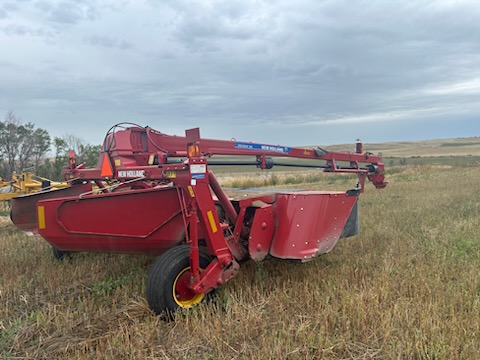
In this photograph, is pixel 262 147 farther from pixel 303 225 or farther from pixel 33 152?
pixel 33 152

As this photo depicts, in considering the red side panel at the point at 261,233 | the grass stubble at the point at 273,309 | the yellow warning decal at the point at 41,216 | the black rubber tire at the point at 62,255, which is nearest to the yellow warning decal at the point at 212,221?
the red side panel at the point at 261,233

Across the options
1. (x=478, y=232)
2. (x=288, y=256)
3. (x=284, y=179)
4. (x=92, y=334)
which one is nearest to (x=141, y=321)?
(x=92, y=334)

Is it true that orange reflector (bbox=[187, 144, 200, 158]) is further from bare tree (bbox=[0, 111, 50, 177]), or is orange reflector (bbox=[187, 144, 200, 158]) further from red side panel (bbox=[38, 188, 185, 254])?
bare tree (bbox=[0, 111, 50, 177])

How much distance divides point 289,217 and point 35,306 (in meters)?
2.64

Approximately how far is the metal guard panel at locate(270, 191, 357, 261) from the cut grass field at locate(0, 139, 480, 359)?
1.19 ft

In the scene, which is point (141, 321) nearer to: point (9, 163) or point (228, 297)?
point (228, 297)

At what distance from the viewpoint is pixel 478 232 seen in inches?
251

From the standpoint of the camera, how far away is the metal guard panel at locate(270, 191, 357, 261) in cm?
432

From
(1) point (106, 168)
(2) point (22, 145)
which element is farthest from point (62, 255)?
(2) point (22, 145)

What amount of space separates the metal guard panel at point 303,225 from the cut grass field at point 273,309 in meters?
0.36

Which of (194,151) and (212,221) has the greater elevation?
(194,151)

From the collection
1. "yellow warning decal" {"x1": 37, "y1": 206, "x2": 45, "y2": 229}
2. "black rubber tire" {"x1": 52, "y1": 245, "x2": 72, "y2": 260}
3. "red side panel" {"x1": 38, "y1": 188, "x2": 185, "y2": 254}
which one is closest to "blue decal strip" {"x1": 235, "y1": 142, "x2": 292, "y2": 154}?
"red side panel" {"x1": 38, "y1": 188, "x2": 185, "y2": 254}

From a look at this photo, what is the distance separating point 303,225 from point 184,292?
142 cm

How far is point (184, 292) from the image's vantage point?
382 cm
